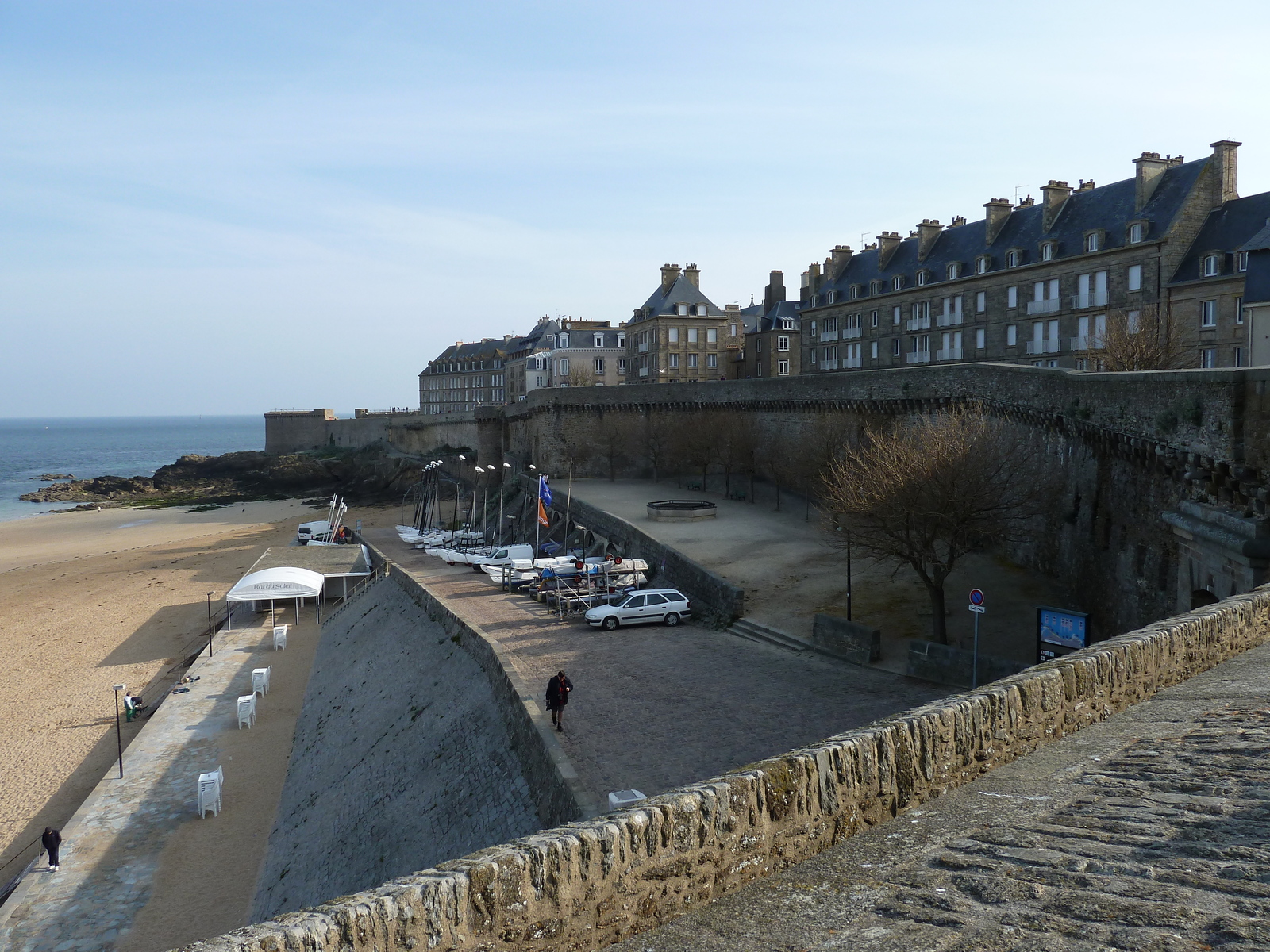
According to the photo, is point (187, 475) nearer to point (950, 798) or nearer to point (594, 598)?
point (594, 598)

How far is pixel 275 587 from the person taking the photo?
2975 centimetres

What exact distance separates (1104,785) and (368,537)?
144 feet

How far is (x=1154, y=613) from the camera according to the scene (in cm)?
1456

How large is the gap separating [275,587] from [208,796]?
14.7m

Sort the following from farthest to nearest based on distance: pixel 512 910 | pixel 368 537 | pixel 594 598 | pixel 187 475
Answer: pixel 187 475 → pixel 368 537 → pixel 594 598 → pixel 512 910

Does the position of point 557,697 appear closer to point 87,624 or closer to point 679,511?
point 679,511

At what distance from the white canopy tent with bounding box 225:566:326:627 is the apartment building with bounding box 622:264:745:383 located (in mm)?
29987

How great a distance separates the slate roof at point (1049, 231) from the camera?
3238 centimetres

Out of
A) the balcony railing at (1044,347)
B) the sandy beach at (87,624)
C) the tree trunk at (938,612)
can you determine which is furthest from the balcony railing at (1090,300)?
the sandy beach at (87,624)

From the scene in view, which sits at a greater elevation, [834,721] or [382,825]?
[834,721]

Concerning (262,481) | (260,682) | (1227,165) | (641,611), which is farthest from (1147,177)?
(262,481)

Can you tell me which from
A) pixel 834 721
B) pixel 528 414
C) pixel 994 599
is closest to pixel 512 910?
pixel 834 721

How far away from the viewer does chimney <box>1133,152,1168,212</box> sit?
3316 cm

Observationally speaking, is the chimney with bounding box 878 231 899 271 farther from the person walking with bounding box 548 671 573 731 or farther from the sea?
the sea
